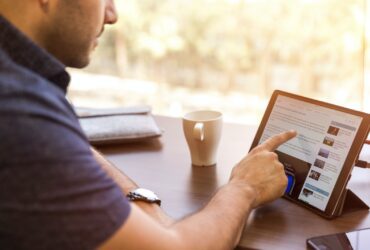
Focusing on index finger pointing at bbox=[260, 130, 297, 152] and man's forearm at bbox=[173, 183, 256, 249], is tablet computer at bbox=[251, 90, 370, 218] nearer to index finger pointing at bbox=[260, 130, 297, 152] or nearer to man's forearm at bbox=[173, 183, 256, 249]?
index finger pointing at bbox=[260, 130, 297, 152]

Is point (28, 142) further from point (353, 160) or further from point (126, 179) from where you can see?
point (353, 160)

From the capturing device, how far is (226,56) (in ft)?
9.51

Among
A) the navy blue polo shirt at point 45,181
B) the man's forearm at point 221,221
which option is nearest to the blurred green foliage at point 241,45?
the man's forearm at point 221,221

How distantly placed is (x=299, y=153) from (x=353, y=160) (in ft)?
0.40

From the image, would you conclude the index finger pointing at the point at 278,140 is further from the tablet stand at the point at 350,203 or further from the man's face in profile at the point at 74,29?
the man's face in profile at the point at 74,29

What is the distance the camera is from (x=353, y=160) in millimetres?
865

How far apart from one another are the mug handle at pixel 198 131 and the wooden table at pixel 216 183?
0.09 metres

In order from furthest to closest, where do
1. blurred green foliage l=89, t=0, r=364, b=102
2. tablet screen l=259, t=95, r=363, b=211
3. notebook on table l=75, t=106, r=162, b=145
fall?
blurred green foliage l=89, t=0, r=364, b=102 → notebook on table l=75, t=106, r=162, b=145 → tablet screen l=259, t=95, r=363, b=211

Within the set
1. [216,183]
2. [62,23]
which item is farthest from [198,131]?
[62,23]

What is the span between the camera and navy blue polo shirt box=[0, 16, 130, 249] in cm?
62

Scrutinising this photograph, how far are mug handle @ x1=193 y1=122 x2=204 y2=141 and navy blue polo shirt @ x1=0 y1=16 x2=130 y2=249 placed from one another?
1.35 ft

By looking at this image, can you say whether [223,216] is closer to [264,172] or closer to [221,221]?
[221,221]

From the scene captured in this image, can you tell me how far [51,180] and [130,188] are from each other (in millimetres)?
363

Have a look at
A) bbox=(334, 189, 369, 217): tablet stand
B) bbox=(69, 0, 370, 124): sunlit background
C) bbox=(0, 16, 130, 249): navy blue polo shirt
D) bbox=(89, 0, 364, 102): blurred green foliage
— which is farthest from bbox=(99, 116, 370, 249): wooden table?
bbox=(89, 0, 364, 102): blurred green foliage
